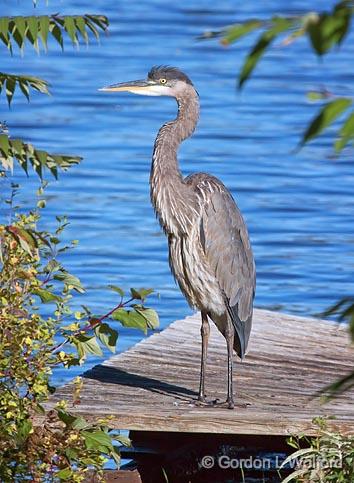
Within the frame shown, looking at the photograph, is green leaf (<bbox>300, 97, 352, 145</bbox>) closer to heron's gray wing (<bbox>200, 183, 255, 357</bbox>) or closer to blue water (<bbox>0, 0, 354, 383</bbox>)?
heron's gray wing (<bbox>200, 183, 255, 357</bbox>)

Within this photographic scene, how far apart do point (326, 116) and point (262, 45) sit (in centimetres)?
12

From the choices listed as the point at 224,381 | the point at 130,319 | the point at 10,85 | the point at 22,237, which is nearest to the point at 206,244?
the point at 224,381

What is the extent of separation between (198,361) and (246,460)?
2.04 ft

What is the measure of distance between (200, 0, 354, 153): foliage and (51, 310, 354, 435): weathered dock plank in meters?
3.24

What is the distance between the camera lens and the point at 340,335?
6.81 meters

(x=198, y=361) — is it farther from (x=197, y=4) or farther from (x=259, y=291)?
(x=197, y=4)

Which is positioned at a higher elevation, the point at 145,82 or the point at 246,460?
the point at 145,82

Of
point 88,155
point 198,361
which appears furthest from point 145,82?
point 88,155

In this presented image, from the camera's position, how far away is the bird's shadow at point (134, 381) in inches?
220

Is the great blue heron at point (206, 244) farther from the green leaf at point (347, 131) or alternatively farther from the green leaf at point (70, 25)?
the green leaf at point (347, 131)

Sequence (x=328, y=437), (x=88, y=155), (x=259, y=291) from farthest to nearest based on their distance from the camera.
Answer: (x=88, y=155)
(x=259, y=291)
(x=328, y=437)

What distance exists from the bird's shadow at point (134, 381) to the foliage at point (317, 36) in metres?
3.95

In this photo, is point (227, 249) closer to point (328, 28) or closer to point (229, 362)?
point (229, 362)

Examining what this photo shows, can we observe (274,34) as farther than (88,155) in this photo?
No
